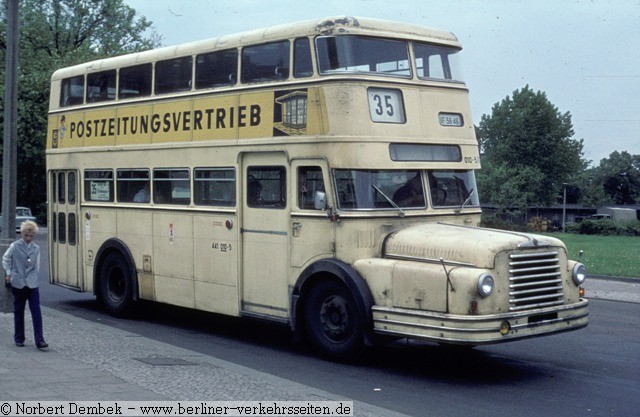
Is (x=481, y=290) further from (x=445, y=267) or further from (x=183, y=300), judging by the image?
(x=183, y=300)

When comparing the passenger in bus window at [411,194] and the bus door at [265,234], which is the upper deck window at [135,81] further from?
the passenger in bus window at [411,194]

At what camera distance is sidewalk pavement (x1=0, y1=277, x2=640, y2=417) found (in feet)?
27.1

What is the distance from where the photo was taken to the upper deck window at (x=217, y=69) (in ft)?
42.8

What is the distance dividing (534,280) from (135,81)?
7743 millimetres

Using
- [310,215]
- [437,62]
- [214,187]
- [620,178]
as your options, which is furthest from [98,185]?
[620,178]

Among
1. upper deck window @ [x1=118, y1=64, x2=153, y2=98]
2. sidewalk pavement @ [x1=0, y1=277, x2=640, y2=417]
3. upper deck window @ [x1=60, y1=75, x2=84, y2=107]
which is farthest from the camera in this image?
upper deck window @ [x1=60, y1=75, x2=84, y2=107]

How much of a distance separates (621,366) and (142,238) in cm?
762

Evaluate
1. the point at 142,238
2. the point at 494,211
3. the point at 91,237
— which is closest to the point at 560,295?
the point at 142,238

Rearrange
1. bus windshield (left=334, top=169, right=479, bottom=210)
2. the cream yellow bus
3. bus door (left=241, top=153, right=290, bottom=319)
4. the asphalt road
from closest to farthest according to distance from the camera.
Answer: the asphalt road < the cream yellow bus < bus windshield (left=334, top=169, right=479, bottom=210) < bus door (left=241, top=153, right=290, bottom=319)

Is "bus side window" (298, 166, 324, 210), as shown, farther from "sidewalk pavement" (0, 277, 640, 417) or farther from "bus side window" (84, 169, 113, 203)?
"bus side window" (84, 169, 113, 203)

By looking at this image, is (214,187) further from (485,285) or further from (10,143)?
(485,285)

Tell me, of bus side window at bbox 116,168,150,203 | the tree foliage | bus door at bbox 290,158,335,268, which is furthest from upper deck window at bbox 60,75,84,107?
the tree foliage

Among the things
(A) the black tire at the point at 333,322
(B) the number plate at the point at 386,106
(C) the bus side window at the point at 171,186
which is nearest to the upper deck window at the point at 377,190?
(B) the number plate at the point at 386,106

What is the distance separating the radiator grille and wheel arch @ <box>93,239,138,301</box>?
7085 millimetres
